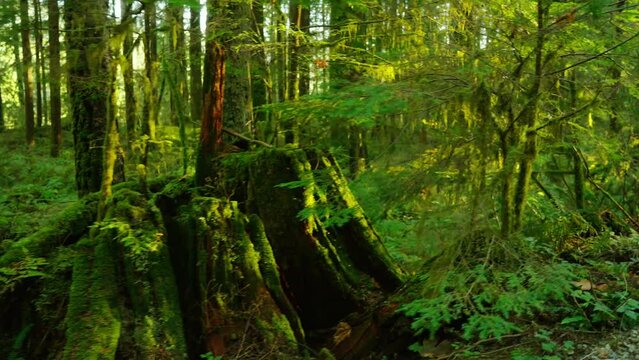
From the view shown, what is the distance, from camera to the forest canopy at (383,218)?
14.5ft

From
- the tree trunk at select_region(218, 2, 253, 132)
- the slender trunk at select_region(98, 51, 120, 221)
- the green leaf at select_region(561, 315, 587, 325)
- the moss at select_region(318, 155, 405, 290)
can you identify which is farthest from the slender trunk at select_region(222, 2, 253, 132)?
the green leaf at select_region(561, 315, 587, 325)

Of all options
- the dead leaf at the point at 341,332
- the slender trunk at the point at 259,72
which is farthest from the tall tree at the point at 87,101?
the dead leaf at the point at 341,332

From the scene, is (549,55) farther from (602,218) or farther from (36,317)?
(36,317)

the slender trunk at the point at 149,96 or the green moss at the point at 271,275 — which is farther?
the slender trunk at the point at 149,96

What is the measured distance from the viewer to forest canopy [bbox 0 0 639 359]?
4.43 meters

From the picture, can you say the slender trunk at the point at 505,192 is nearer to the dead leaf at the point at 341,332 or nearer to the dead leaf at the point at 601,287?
the dead leaf at the point at 601,287

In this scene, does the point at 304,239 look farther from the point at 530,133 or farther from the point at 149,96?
the point at 530,133

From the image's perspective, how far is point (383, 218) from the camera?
571 centimetres

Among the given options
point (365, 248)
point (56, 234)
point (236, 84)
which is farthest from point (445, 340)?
point (236, 84)

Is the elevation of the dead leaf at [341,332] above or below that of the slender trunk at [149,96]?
below

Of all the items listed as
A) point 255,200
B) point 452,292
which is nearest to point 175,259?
point 255,200

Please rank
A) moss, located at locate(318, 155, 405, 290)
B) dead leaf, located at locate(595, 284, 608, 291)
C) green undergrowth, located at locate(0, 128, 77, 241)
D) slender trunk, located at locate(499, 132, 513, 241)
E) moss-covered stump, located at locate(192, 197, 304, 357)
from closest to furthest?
dead leaf, located at locate(595, 284, 608, 291) < slender trunk, located at locate(499, 132, 513, 241) < moss-covered stump, located at locate(192, 197, 304, 357) < moss, located at locate(318, 155, 405, 290) < green undergrowth, located at locate(0, 128, 77, 241)

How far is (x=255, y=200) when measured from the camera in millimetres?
Answer: 6070

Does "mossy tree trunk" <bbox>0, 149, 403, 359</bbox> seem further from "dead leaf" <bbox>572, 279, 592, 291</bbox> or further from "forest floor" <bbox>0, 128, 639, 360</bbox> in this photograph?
"dead leaf" <bbox>572, 279, 592, 291</bbox>
